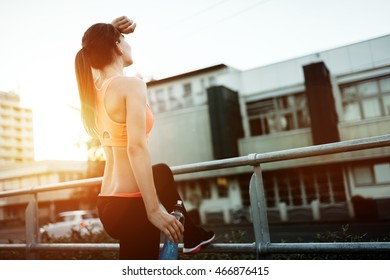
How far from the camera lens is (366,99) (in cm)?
1350

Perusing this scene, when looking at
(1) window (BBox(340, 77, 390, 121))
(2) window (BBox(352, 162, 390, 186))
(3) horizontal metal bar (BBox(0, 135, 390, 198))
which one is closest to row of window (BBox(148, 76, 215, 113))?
(1) window (BBox(340, 77, 390, 121))

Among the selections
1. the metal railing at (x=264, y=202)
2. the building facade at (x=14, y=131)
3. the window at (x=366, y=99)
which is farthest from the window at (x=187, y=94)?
the metal railing at (x=264, y=202)

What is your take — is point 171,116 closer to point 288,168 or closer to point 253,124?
point 253,124

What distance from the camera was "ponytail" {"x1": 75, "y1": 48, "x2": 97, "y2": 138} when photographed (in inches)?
52.6

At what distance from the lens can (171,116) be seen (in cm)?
1645

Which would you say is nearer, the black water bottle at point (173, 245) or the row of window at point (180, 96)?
the black water bottle at point (173, 245)

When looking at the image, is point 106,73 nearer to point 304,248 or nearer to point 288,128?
point 304,248

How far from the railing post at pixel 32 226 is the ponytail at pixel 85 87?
5.16 feet

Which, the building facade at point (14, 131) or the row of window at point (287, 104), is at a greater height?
the row of window at point (287, 104)

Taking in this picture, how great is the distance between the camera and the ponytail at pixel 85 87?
1.34 metres

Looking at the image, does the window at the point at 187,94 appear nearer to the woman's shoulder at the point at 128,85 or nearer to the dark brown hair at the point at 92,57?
the dark brown hair at the point at 92,57

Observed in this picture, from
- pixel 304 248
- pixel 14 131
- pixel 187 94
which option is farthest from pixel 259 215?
pixel 187 94

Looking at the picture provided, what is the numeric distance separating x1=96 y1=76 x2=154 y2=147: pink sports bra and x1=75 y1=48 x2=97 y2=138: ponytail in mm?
46
